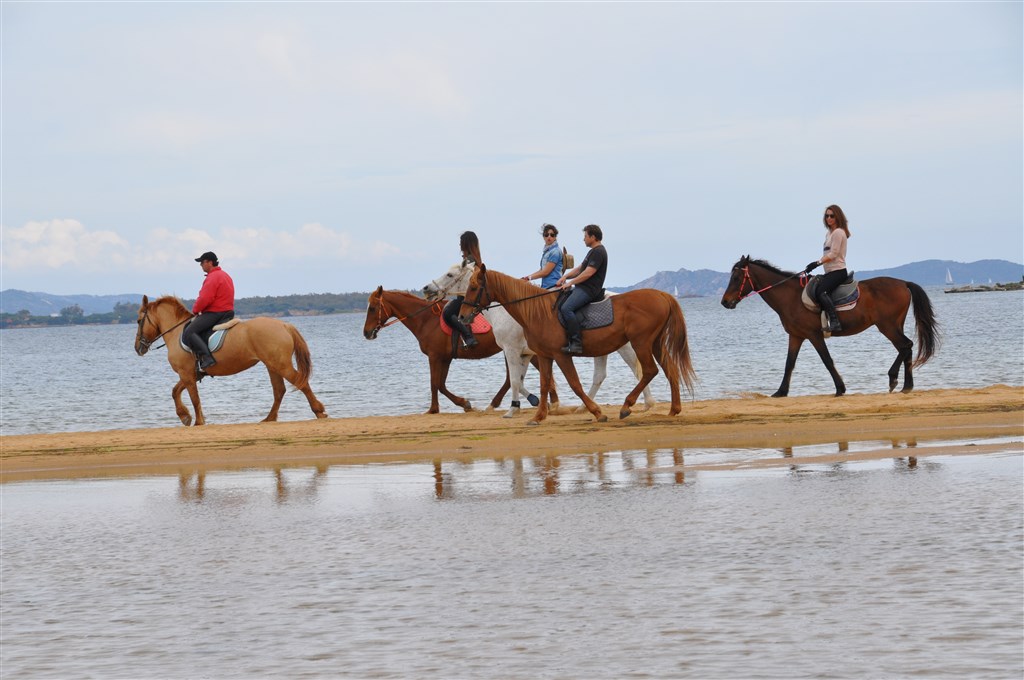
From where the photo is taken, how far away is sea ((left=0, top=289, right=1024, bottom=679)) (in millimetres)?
5758

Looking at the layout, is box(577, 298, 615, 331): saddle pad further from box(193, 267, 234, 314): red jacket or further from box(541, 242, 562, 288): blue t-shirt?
box(193, 267, 234, 314): red jacket

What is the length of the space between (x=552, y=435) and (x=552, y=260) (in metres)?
2.76

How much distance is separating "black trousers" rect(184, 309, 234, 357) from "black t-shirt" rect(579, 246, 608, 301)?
6.12m

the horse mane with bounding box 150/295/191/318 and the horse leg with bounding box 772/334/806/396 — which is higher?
the horse mane with bounding box 150/295/191/318

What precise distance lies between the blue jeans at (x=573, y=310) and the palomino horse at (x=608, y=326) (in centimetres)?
18

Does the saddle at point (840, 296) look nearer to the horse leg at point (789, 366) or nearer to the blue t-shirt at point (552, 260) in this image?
the horse leg at point (789, 366)

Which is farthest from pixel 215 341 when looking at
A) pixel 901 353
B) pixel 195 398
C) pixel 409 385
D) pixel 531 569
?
pixel 409 385

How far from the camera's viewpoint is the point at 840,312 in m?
18.6

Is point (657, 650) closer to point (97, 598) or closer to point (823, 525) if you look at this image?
point (823, 525)

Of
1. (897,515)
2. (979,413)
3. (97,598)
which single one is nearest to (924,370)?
(979,413)

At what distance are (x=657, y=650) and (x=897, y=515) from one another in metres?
3.50

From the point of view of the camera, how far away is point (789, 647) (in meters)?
5.62

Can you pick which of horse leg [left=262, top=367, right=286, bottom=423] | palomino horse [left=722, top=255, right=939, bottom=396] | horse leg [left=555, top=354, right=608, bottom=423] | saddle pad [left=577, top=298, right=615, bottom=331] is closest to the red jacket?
horse leg [left=262, top=367, right=286, bottom=423]

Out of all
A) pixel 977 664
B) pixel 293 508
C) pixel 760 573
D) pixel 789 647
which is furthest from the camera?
pixel 293 508
